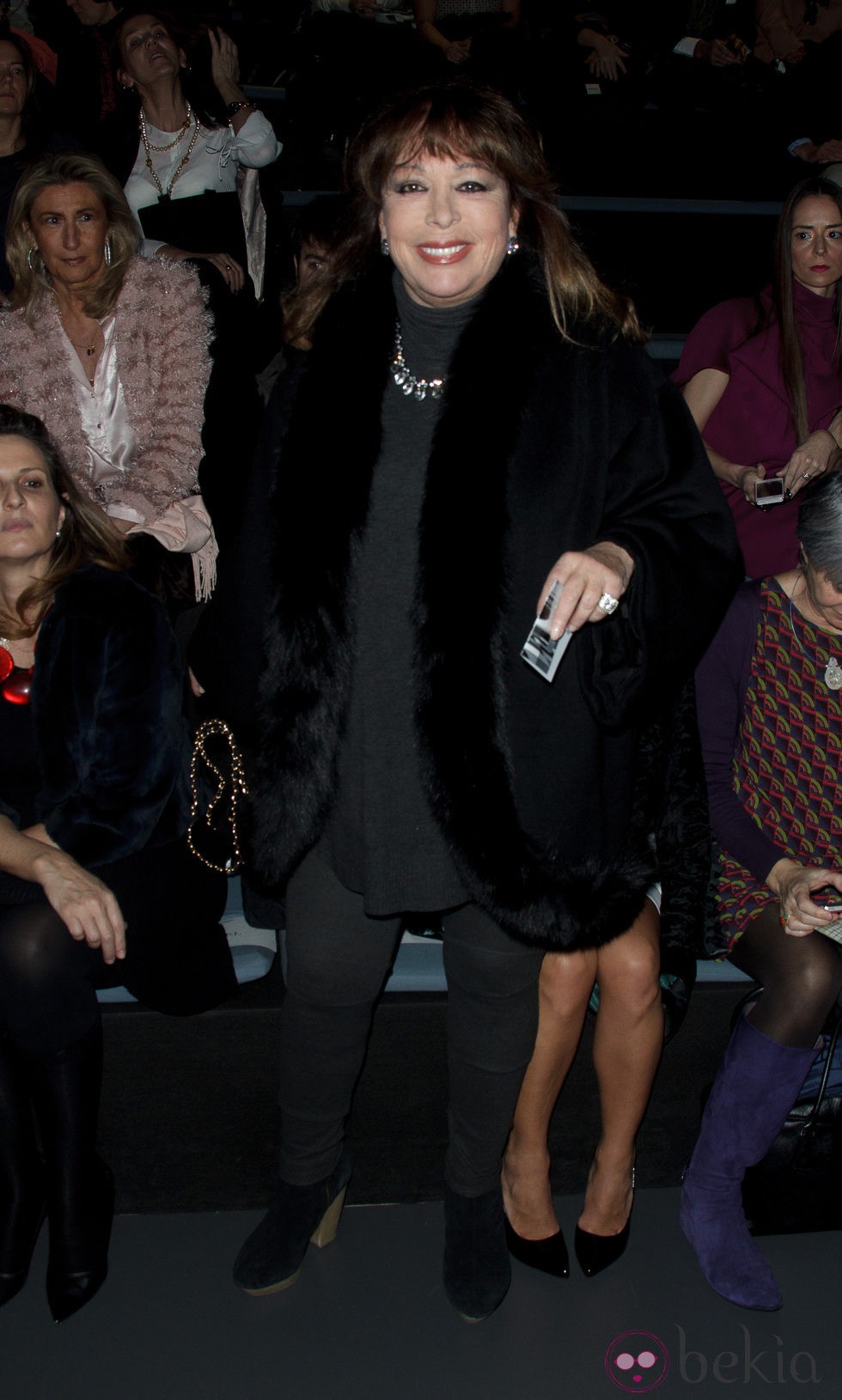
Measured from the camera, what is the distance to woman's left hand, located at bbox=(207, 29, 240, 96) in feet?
10.0

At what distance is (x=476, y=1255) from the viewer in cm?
161

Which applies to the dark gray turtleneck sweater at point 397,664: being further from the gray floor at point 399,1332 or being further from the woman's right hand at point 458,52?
the woman's right hand at point 458,52

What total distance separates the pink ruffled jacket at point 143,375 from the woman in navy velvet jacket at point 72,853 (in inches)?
24.7

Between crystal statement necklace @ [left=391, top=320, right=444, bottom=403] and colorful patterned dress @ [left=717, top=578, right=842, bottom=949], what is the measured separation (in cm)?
72

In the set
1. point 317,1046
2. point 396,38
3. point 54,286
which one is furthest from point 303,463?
point 396,38

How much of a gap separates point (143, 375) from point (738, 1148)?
6.07 ft

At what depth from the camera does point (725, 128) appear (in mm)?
4047

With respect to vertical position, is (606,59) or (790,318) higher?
(606,59)

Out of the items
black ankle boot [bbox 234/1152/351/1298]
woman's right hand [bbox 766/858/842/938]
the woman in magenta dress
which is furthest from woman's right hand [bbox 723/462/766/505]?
black ankle boot [bbox 234/1152/351/1298]

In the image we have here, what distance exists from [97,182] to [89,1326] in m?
2.13

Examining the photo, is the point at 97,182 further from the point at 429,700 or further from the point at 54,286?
the point at 429,700

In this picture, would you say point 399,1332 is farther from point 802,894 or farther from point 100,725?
point 100,725

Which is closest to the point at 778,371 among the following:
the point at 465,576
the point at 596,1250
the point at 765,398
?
the point at 765,398

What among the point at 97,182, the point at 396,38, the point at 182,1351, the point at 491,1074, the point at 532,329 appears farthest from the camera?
the point at 396,38
